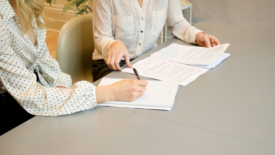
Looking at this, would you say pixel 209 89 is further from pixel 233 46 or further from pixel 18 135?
pixel 18 135

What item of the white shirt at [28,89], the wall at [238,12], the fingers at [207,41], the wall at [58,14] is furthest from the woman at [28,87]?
the wall at [58,14]

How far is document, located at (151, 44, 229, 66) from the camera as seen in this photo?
1111mm

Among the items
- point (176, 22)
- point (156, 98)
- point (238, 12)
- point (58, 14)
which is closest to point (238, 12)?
point (238, 12)

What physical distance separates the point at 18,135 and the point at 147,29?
0.93 meters

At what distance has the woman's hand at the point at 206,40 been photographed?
1292 mm

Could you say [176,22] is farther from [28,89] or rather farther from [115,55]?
[28,89]

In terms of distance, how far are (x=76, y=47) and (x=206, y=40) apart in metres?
0.69

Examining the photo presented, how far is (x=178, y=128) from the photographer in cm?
69

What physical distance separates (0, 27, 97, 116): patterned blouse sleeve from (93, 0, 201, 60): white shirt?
43cm

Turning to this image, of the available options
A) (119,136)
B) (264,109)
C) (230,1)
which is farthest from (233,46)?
(230,1)

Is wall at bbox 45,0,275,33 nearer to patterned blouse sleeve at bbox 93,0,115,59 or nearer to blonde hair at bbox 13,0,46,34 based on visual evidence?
patterned blouse sleeve at bbox 93,0,115,59

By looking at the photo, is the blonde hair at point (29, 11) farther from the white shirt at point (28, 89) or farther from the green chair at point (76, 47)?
the green chair at point (76, 47)

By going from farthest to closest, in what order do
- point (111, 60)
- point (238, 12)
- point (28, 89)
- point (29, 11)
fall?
point (238, 12)
point (111, 60)
point (29, 11)
point (28, 89)

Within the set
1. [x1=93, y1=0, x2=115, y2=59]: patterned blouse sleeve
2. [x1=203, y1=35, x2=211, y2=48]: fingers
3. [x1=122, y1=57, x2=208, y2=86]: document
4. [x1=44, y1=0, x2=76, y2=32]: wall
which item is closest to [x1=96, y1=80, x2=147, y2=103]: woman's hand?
[x1=122, y1=57, x2=208, y2=86]: document
